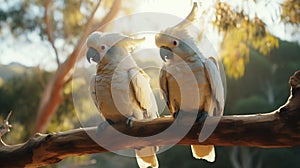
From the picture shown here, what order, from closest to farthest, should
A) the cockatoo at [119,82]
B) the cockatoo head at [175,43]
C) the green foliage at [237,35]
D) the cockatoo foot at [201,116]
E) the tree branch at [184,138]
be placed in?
the tree branch at [184,138] < the cockatoo foot at [201,116] < the cockatoo head at [175,43] < the cockatoo at [119,82] < the green foliage at [237,35]

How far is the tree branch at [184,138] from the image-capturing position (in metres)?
1.44

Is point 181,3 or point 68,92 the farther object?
point 68,92

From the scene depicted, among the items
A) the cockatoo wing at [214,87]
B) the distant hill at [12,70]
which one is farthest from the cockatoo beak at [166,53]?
the distant hill at [12,70]

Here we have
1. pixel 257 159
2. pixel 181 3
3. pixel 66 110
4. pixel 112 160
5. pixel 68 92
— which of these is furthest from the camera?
pixel 112 160

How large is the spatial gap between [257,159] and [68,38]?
180 inches

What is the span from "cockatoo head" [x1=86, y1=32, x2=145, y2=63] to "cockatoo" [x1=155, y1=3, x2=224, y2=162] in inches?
7.4

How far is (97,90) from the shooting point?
1.89 metres

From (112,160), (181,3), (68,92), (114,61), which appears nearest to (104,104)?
(114,61)

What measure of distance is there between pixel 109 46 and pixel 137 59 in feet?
1.99

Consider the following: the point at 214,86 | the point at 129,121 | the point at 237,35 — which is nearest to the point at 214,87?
the point at 214,86

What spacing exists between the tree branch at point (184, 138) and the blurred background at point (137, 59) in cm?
53

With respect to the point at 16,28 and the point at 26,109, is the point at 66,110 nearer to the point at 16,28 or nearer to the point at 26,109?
the point at 26,109

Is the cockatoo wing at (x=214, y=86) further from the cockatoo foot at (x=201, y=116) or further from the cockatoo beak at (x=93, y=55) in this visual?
the cockatoo beak at (x=93, y=55)

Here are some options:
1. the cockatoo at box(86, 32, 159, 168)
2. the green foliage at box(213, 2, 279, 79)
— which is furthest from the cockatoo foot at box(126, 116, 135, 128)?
the green foliage at box(213, 2, 279, 79)
